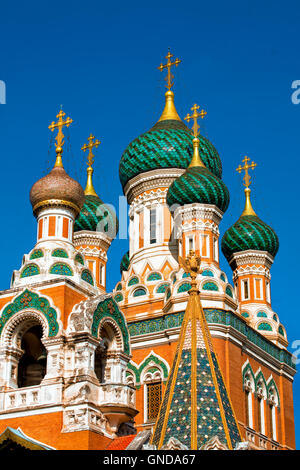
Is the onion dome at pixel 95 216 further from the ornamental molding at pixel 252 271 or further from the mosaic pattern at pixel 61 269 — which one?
the mosaic pattern at pixel 61 269

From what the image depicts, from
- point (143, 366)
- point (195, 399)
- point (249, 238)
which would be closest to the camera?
point (195, 399)

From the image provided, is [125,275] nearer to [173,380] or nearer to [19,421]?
[19,421]

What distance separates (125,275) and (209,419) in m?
9.25

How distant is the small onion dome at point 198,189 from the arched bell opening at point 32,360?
5265 millimetres

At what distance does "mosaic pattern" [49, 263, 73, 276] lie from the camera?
51.0ft

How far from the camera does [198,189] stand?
1986 cm

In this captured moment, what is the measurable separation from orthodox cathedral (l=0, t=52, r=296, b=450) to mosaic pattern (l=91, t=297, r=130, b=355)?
0.03m

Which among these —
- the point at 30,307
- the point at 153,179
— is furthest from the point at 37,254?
the point at 153,179

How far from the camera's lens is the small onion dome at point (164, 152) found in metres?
21.6

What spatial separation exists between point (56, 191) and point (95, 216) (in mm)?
6512

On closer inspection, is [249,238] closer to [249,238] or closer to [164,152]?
[249,238]

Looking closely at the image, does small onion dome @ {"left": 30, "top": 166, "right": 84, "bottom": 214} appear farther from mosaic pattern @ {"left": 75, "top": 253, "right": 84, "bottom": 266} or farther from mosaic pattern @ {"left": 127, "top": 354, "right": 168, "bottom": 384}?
mosaic pattern @ {"left": 127, "top": 354, "right": 168, "bottom": 384}

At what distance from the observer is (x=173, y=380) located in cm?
1254
